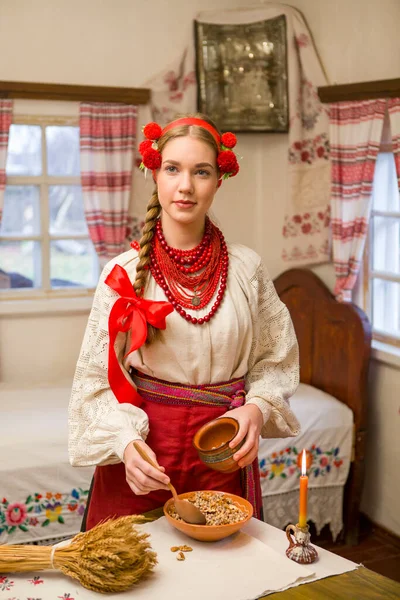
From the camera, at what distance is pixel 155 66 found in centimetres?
426

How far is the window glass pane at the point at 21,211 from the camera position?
4152mm

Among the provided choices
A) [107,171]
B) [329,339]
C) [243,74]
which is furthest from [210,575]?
[243,74]

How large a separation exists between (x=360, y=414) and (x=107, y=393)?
2.11 metres

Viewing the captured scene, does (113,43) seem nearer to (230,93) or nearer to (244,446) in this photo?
(230,93)

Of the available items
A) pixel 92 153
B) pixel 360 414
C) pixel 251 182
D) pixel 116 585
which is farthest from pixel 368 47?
pixel 116 585

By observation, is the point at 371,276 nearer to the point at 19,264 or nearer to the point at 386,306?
the point at 386,306

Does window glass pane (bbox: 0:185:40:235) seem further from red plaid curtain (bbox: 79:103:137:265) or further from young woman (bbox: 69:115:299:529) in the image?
young woman (bbox: 69:115:299:529)

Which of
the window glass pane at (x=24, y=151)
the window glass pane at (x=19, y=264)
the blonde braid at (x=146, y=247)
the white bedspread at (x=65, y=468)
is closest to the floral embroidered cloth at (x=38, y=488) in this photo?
the white bedspread at (x=65, y=468)

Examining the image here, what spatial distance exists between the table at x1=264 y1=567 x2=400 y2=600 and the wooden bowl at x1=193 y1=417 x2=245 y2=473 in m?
0.31

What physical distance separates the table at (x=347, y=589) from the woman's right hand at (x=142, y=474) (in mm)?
→ 320

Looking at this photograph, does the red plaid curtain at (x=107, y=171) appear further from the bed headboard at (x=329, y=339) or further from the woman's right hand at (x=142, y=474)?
the woman's right hand at (x=142, y=474)

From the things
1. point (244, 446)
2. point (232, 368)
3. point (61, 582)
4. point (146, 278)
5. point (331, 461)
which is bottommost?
point (331, 461)

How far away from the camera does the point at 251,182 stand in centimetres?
458

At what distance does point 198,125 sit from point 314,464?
2209 millimetres
